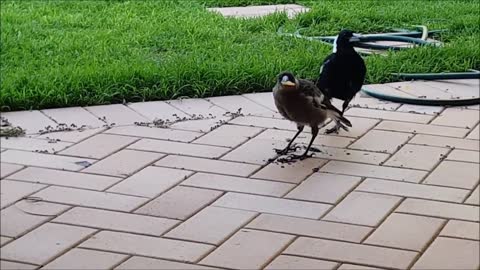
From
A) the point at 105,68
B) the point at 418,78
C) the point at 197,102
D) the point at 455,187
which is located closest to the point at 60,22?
the point at 105,68

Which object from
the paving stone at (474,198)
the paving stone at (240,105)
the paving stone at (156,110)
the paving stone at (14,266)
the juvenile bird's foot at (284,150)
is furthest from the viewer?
the paving stone at (240,105)

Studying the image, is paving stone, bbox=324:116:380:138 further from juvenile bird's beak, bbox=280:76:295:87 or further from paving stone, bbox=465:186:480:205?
paving stone, bbox=465:186:480:205

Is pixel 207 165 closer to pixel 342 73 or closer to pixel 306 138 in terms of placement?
pixel 306 138

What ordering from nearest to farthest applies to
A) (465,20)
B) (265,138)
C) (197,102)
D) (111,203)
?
(111,203) < (265,138) < (197,102) < (465,20)

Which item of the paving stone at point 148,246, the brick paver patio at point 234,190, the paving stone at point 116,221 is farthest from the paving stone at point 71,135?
the paving stone at point 148,246

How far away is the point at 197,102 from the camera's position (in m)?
4.21

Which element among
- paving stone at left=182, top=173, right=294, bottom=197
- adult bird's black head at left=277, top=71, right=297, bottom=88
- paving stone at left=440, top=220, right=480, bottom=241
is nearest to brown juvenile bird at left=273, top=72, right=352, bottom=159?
adult bird's black head at left=277, top=71, right=297, bottom=88

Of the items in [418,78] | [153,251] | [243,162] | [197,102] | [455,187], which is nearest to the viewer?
[153,251]

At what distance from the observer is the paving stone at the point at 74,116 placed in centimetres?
388

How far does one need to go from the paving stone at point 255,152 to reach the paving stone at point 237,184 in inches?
7.9

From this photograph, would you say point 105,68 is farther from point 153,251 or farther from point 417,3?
point 417,3

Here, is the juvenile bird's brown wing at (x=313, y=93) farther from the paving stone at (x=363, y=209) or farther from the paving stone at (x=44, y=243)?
the paving stone at (x=44, y=243)

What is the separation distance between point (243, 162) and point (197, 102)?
0.76 meters

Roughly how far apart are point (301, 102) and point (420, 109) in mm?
902
